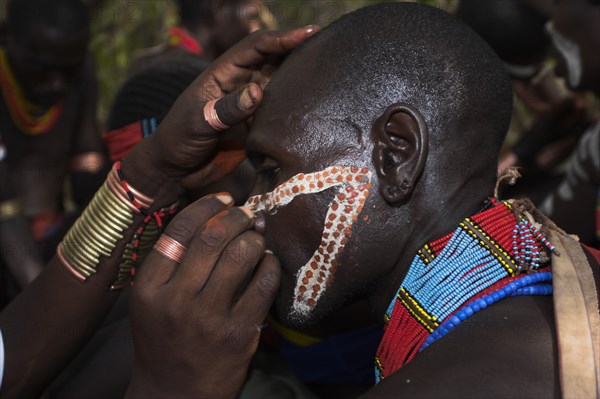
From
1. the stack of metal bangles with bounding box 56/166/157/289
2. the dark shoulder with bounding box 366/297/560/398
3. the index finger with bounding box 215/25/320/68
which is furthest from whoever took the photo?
the stack of metal bangles with bounding box 56/166/157/289

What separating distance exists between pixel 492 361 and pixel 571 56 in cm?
267

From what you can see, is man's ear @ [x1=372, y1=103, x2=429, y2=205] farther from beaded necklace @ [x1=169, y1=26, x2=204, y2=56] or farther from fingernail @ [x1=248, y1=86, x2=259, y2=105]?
beaded necklace @ [x1=169, y1=26, x2=204, y2=56]

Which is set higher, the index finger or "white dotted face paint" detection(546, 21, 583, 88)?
the index finger

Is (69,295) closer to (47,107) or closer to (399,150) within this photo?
(399,150)

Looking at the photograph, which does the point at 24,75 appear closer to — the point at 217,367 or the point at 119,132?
the point at 119,132

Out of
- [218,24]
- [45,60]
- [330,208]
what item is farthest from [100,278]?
[218,24]

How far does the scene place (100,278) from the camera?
7.44ft

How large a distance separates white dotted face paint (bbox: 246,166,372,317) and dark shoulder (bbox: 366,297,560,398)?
0.37 metres

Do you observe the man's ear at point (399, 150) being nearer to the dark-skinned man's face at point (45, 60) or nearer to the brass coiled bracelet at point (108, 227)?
the brass coiled bracelet at point (108, 227)

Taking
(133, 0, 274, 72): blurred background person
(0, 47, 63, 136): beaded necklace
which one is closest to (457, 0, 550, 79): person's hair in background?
(133, 0, 274, 72): blurred background person

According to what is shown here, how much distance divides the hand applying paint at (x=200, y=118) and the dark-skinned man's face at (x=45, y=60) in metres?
2.59

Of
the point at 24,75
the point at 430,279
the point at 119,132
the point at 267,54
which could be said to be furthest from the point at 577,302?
the point at 24,75

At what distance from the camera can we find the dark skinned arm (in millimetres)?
2115

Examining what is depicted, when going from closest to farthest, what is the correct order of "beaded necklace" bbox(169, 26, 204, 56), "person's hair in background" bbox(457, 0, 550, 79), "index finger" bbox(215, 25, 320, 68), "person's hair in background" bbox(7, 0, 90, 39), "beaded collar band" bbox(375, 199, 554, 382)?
1. "beaded collar band" bbox(375, 199, 554, 382)
2. "index finger" bbox(215, 25, 320, 68)
3. "person's hair in background" bbox(7, 0, 90, 39)
4. "person's hair in background" bbox(457, 0, 550, 79)
5. "beaded necklace" bbox(169, 26, 204, 56)
